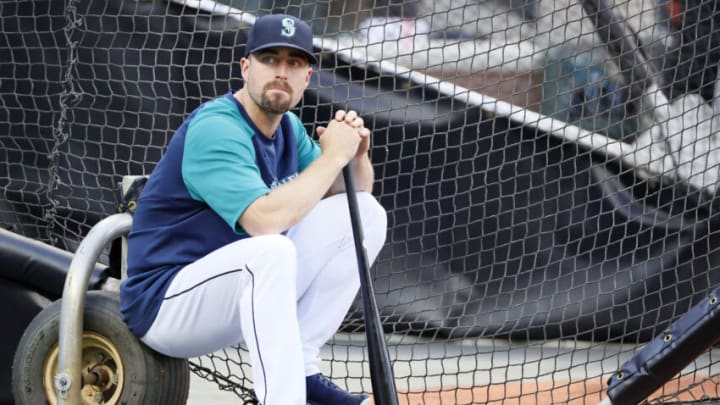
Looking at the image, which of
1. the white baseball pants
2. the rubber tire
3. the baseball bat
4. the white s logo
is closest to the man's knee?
the white baseball pants

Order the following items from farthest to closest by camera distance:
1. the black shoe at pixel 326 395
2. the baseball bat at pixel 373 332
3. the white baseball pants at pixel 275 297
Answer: the black shoe at pixel 326 395 → the baseball bat at pixel 373 332 → the white baseball pants at pixel 275 297

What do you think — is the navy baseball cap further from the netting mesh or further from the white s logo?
the netting mesh

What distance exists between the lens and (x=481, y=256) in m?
5.21

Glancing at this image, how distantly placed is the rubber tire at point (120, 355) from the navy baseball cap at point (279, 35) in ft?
2.54

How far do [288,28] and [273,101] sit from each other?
0.61 feet

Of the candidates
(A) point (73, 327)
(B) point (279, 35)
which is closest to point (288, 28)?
(B) point (279, 35)

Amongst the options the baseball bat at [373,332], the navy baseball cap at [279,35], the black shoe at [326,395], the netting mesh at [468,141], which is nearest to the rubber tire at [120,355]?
the black shoe at [326,395]

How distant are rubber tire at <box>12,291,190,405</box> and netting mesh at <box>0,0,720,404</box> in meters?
1.54

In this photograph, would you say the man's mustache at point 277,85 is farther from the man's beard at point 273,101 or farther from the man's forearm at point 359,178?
the man's forearm at point 359,178

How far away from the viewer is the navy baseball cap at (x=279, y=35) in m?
3.28

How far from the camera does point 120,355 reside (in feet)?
11.1

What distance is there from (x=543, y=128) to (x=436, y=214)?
53 centimetres

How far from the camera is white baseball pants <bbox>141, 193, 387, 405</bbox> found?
305 centimetres

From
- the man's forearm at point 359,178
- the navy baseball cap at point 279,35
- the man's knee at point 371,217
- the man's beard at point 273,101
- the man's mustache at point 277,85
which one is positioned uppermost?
the navy baseball cap at point 279,35
